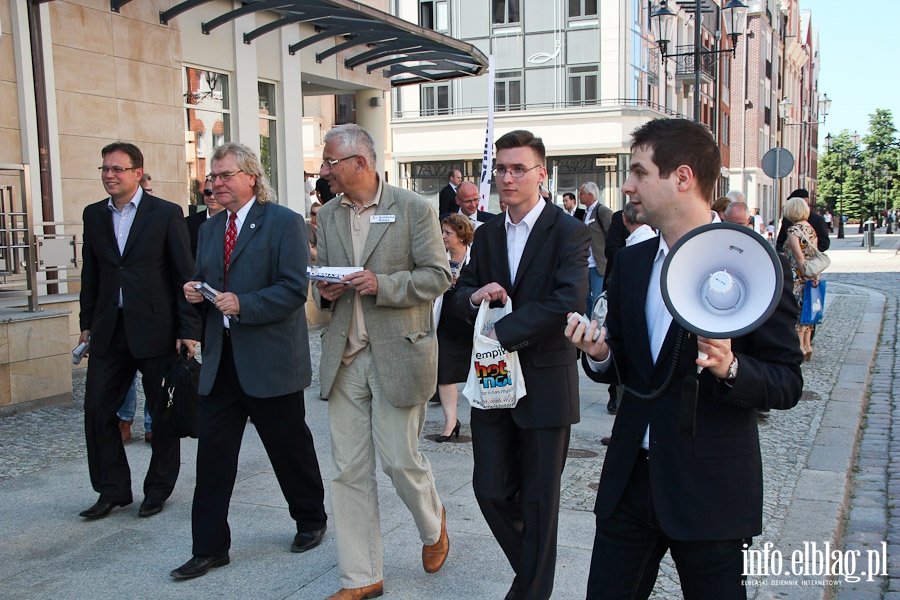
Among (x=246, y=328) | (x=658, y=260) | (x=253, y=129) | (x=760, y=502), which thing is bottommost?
(x=760, y=502)

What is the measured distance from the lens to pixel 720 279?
2178mm

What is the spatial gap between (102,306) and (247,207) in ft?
4.57

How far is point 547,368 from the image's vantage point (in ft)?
12.2

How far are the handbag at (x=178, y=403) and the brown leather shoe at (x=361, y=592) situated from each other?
1509 millimetres

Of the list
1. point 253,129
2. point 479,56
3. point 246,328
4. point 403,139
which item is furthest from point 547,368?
point 403,139

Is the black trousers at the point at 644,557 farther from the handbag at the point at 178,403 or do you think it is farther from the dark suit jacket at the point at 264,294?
the handbag at the point at 178,403

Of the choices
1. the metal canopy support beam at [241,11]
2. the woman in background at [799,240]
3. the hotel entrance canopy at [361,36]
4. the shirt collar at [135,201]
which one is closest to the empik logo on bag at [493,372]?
the shirt collar at [135,201]

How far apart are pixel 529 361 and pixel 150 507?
8.97 ft

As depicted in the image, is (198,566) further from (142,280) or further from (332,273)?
(142,280)

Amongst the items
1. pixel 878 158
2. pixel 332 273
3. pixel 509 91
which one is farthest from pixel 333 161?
pixel 878 158

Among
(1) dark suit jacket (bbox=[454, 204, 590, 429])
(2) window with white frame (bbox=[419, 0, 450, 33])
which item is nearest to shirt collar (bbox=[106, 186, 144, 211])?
(1) dark suit jacket (bbox=[454, 204, 590, 429])

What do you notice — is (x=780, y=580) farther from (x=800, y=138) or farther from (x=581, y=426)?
(x=800, y=138)

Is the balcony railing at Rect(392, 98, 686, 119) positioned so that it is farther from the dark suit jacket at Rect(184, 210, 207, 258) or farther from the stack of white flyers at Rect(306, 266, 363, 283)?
the stack of white flyers at Rect(306, 266, 363, 283)

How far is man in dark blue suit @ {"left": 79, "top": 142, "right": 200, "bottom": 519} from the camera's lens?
204 inches
